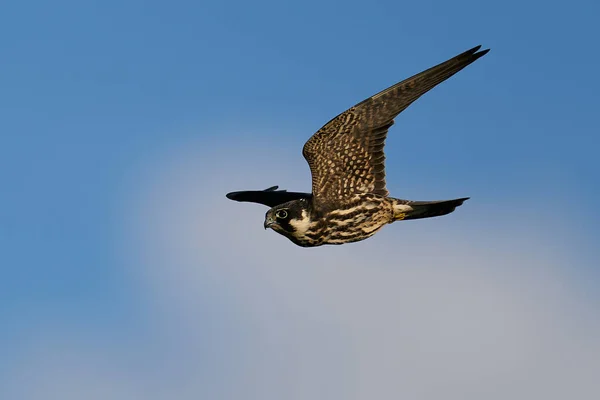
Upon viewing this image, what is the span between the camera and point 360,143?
16.8m

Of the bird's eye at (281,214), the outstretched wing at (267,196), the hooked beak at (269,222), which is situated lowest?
the hooked beak at (269,222)

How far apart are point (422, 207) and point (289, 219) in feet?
7.12

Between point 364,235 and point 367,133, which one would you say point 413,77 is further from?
point 364,235

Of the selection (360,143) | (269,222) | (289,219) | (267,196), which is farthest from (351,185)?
(267,196)

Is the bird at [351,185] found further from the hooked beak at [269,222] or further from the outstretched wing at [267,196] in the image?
the outstretched wing at [267,196]

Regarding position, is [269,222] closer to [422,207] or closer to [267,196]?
[422,207]

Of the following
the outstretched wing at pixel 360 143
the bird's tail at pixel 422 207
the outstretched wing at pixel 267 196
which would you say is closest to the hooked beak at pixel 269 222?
the outstretched wing at pixel 360 143

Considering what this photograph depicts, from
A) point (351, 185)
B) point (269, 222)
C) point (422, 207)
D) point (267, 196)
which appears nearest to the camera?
point (269, 222)

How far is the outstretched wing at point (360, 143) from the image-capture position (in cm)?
1648

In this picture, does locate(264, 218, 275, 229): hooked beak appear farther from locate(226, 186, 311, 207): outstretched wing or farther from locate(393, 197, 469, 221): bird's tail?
locate(226, 186, 311, 207): outstretched wing

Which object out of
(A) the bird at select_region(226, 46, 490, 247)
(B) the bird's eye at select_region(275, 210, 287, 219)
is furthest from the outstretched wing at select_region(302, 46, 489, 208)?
(B) the bird's eye at select_region(275, 210, 287, 219)

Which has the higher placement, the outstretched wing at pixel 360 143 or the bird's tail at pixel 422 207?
the outstretched wing at pixel 360 143

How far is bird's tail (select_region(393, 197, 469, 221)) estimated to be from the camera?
677 inches

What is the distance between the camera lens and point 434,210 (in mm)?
17359
